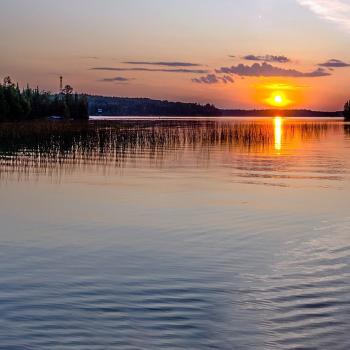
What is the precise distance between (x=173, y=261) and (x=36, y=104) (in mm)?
107260

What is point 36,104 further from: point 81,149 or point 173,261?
point 173,261

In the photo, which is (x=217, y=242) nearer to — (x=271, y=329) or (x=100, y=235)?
(x=100, y=235)

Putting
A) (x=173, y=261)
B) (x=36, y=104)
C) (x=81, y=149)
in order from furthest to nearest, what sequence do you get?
1. (x=36, y=104)
2. (x=81, y=149)
3. (x=173, y=261)

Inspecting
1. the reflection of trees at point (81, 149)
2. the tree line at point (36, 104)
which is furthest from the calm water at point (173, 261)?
the tree line at point (36, 104)

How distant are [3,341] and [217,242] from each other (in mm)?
6315

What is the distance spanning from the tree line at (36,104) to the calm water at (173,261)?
6300 centimetres

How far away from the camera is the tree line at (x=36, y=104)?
85.4 m

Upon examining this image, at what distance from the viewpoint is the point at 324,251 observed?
11.6m

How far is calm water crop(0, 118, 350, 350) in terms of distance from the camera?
23.3 ft

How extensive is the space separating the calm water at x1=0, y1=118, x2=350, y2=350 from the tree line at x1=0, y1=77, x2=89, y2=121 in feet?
207

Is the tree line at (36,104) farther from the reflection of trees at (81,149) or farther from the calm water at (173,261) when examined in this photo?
the calm water at (173,261)

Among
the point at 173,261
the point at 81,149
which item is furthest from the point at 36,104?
the point at 173,261

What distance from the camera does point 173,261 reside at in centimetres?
1077

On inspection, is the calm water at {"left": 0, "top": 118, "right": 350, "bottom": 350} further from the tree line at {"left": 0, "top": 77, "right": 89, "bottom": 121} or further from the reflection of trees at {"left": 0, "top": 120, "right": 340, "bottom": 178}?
the tree line at {"left": 0, "top": 77, "right": 89, "bottom": 121}
